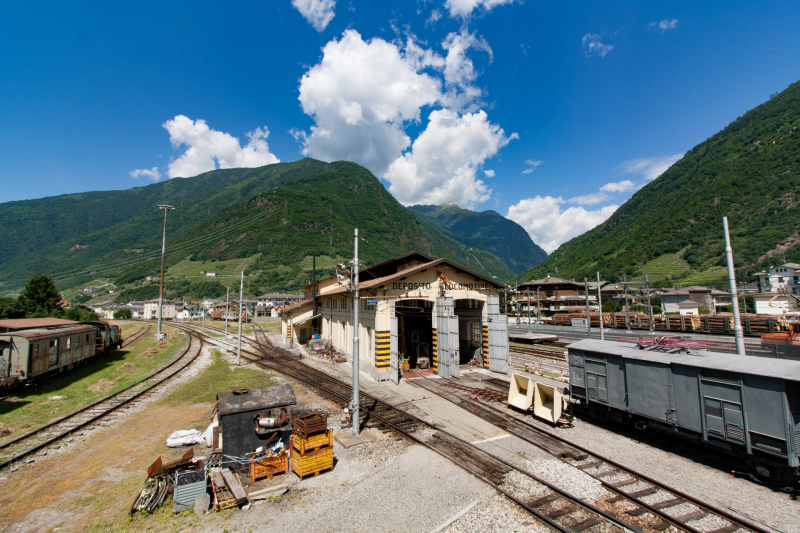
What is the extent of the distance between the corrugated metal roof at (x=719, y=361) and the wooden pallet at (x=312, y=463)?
34.9ft

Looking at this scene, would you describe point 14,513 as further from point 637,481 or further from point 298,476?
point 637,481

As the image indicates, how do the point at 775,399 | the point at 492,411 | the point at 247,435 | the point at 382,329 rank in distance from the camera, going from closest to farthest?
the point at 775,399 < the point at 247,435 < the point at 492,411 < the point at 382,329

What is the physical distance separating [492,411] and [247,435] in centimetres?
1039

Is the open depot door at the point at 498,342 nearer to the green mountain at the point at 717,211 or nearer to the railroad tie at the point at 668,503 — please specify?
the railroad tie at the point at 668,503

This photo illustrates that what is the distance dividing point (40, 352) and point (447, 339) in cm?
2447

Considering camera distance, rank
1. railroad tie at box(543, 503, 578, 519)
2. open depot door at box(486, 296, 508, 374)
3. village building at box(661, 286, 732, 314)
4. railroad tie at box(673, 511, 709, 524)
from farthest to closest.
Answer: village building at box(661, 286, 732, 314) < open depot door at box(486, 296, 508, 374) < railroad tie at box(543, 503, 578, 519) < railroad tie at box(673, 511, 709, 524)

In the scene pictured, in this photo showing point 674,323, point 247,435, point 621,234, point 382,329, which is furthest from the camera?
point 621,234

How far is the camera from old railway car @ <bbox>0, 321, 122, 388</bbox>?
17875 mm

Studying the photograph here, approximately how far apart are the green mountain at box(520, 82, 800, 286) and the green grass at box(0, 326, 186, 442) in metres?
114

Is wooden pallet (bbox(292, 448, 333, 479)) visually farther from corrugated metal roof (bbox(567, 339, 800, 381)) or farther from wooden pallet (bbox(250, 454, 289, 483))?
corrugated metal roof (bbox(567, 339, 800, 381))

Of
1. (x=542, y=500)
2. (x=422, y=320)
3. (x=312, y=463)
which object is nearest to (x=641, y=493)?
(x=542, y=500)

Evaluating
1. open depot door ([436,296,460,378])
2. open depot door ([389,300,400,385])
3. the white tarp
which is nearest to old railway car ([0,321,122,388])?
the white tarp

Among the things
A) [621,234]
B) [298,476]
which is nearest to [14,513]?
[298,476]

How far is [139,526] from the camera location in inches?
293
